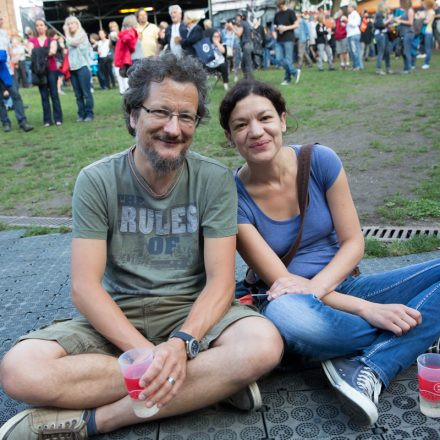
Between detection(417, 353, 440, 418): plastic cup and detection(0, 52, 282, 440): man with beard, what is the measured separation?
1.75ft

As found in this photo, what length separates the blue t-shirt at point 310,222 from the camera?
254 cm

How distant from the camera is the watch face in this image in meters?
2.07

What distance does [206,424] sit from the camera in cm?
217

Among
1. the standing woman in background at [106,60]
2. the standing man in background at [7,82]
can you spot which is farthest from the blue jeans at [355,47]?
the standing man in background at [7,82]

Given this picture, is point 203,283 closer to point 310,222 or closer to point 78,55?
point 310,222

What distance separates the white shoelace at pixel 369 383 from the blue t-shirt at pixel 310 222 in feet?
1.76

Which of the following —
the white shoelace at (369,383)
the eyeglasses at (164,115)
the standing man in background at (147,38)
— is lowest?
the white shoelace at (369,383)

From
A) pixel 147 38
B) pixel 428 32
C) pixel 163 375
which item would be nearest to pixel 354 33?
pixel 428 32

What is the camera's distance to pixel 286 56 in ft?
43.5

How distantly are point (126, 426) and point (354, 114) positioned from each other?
7820mm

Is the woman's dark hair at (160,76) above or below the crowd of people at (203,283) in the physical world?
above

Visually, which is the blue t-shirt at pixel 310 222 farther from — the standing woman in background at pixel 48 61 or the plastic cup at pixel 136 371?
the standing woman in background at pixel 48 61

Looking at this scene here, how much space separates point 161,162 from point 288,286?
76 cm

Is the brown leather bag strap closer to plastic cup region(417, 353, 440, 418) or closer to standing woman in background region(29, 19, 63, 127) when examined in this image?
plastic cup region(417, 353, 440, 418)
